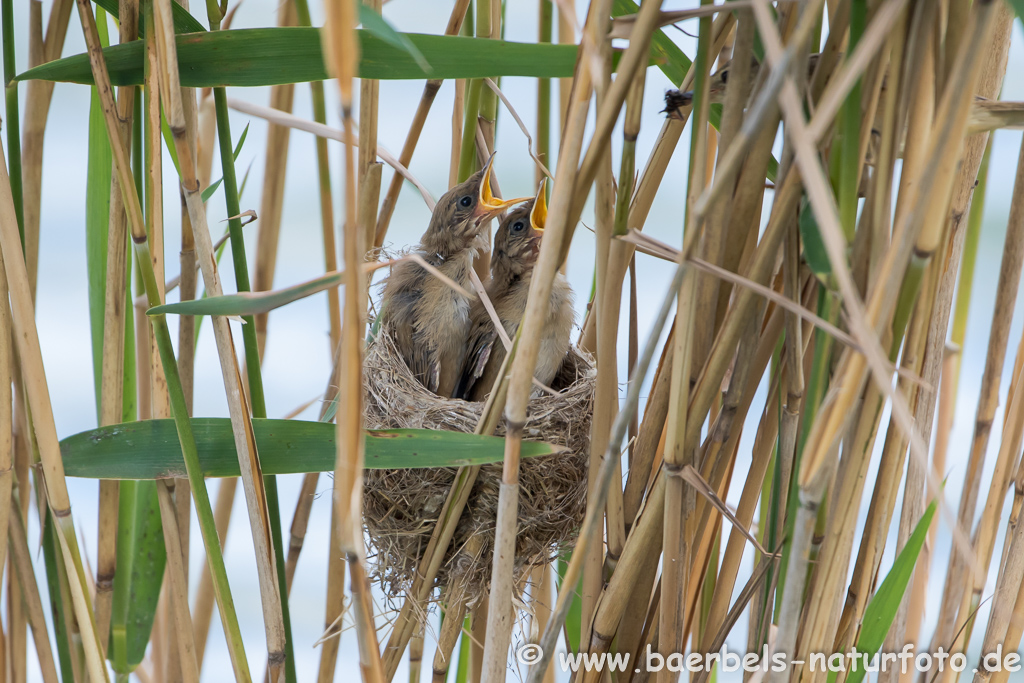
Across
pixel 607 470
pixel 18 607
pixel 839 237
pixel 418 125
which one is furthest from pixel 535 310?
pixel 18 607

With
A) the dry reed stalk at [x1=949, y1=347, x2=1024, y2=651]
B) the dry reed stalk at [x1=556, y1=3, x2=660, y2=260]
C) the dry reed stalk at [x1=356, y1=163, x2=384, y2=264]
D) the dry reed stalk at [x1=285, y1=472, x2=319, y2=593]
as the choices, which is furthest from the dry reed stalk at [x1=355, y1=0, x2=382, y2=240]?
the dry reed stalk at [x1=949, y1=347, x2=1024, y2=651]

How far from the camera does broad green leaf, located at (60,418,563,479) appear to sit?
0.58m

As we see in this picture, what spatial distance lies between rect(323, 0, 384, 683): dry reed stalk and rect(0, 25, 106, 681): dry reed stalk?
337 millimetres

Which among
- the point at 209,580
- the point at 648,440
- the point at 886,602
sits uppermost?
the point at 648,440

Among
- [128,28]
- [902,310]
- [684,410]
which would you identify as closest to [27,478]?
[128,28]

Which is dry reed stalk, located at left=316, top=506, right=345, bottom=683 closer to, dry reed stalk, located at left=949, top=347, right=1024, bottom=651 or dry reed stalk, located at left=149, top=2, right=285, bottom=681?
dry reed stalk, located at left=149, top=2, right=285, bottom=681

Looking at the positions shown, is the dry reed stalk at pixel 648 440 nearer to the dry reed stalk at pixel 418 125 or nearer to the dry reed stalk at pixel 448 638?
the dry reed stalk at pixel 448 638

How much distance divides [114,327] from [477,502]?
1.27 ft

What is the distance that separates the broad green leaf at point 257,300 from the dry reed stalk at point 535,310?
0.12 metres

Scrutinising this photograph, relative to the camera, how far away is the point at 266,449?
615mm

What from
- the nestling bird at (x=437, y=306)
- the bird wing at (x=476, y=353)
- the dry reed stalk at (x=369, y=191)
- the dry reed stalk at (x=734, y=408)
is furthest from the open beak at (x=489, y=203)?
the dry reed stalk at (x=734, y=408)

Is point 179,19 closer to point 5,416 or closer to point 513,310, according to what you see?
point 5,416

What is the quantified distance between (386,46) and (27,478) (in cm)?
60

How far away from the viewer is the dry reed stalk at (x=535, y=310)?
445mm
